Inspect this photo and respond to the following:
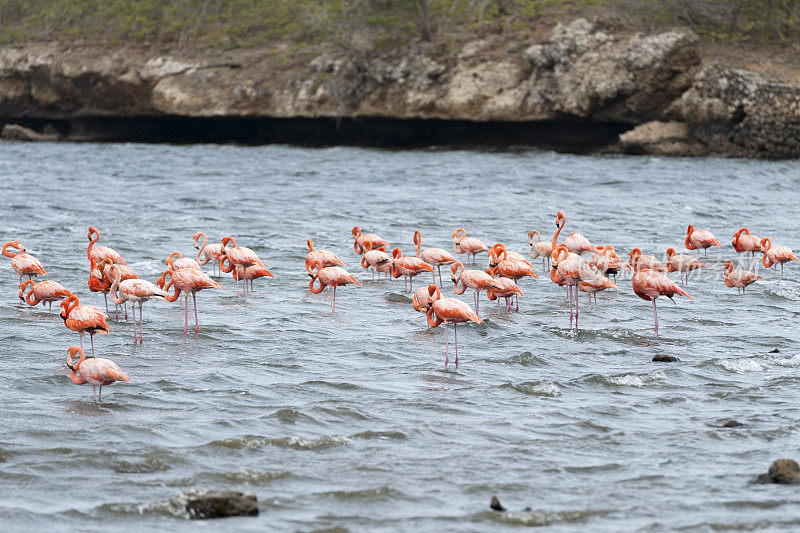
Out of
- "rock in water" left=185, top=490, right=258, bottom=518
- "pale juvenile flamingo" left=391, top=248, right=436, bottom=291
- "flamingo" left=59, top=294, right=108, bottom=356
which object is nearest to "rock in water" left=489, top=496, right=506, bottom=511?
"rock in water" left=185, top=490, right=258, bottom=518

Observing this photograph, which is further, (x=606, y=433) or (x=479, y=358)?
(x=479, y=358)

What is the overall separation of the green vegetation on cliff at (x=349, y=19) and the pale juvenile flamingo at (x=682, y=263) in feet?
80.8

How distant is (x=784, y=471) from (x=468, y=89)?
103 feet

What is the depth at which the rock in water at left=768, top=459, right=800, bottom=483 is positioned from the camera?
6418 mm

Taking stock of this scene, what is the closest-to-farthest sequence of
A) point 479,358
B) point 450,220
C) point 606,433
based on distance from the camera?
point 606,433 → point 479,358 → point 450,220

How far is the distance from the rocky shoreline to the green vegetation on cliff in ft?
4.40

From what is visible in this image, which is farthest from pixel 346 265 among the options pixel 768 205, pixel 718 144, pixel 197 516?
pixel 718 144

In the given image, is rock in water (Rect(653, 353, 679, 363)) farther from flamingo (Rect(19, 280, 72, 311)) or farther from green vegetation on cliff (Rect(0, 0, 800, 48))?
green vegetation on cliff (Rect(0, 0, 800, 48))

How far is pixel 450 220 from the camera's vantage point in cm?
2083

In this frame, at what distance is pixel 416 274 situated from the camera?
44.2 feet

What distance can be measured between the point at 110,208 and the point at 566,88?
61.9 feet

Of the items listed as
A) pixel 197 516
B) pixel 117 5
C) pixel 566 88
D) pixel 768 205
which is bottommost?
pixel 197 516

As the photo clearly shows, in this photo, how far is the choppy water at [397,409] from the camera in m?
6.27

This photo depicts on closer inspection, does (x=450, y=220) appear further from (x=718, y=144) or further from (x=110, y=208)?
(x=718, y=144)
